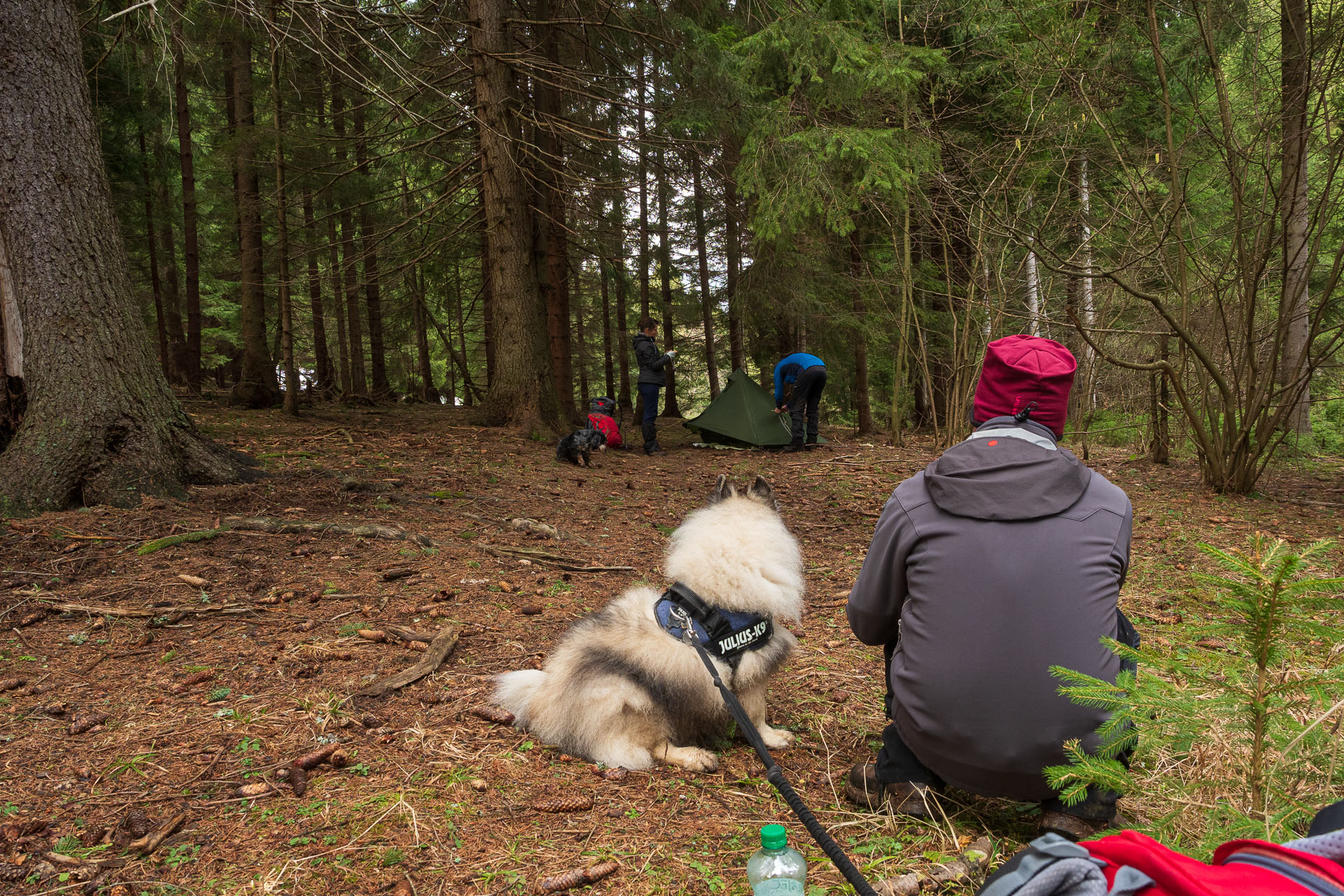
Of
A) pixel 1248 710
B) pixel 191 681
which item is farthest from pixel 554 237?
pixel 1248 710

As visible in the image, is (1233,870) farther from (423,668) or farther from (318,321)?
(318,321)

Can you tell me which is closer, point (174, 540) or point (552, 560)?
point (174, 540)

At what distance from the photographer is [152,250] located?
1411 centimetres

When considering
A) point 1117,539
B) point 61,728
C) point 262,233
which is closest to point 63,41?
point 61,728

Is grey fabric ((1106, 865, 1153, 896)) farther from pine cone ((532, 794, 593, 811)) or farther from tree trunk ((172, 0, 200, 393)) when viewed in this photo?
tree trunk ((172, 0, 200, 393))

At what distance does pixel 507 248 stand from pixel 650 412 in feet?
11.9

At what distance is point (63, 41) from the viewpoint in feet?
16.5

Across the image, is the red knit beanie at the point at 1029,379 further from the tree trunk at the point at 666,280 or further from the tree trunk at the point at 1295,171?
the tree trunk at the point at 666,280

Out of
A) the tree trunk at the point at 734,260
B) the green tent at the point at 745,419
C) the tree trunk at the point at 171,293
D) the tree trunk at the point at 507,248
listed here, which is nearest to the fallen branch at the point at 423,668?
the tree trunk at the point at 507,248

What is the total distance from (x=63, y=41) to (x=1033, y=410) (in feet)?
22.1

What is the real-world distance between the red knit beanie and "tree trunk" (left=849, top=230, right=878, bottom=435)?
39.8 feet

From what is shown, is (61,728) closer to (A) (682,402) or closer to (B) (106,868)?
(B) (106,868)

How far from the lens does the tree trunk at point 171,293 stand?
14.0 m

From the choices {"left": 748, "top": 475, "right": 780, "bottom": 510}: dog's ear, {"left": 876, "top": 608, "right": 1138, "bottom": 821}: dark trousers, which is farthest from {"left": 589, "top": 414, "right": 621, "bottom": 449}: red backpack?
{"left": 876, "top": 608, "right": 1138, "bottom": 821}: dark trousers
